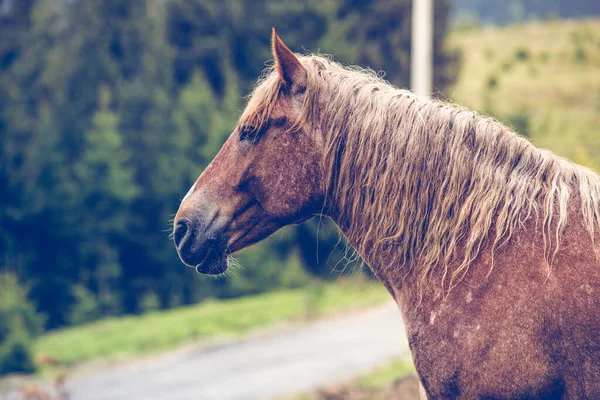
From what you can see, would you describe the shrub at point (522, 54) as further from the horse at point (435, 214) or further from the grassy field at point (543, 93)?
the horse at point (435, 214)

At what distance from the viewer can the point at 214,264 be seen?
8.86ft

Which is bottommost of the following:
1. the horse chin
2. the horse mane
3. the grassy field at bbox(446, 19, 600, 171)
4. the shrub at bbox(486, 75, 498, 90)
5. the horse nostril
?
the horse chin

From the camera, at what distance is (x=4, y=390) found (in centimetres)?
900

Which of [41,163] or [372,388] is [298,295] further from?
[372,388]

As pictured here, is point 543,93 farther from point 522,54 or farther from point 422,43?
point 422,43

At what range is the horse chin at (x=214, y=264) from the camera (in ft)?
8.79

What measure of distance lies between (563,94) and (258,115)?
29.4 ft

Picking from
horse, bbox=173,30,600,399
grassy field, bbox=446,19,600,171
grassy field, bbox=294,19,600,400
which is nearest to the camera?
horse, bbox=173,30,600,399

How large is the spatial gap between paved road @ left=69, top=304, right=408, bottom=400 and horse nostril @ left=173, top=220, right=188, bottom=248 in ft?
17.8

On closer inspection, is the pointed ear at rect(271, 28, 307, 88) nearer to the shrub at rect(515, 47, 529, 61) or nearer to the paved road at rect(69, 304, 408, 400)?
the paved road at rect(69, 304, 408, 400)

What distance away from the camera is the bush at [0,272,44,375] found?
1025cm

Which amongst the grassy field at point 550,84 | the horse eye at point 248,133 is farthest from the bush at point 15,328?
the horse eye at point 248,133

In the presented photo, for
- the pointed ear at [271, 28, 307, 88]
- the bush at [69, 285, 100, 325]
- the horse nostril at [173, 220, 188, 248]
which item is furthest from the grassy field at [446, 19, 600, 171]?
the bush at [69, 285, 100, 325]

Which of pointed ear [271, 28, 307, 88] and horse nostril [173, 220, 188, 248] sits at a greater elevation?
pointed ear [271, 28, 307, 88]
